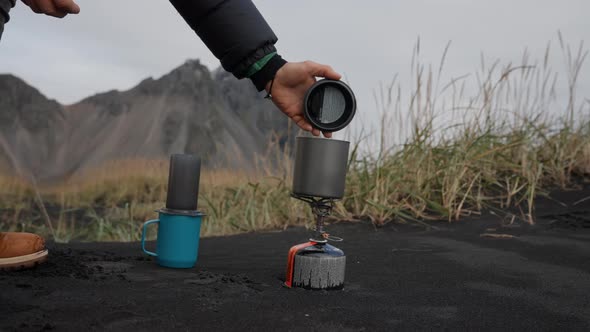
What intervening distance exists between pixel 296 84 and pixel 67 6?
2.55 ft

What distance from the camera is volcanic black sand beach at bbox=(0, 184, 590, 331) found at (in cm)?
148

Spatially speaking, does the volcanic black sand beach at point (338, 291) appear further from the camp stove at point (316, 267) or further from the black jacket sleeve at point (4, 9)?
the black jacket sleeve at point (4, 9)

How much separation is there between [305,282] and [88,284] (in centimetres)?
69

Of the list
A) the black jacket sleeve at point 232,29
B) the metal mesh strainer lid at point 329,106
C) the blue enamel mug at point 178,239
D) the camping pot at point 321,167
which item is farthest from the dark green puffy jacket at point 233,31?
the blue enamel mug at point 178,239

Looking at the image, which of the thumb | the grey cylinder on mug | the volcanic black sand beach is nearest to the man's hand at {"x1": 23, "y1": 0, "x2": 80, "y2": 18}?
the grey cylinder on mug

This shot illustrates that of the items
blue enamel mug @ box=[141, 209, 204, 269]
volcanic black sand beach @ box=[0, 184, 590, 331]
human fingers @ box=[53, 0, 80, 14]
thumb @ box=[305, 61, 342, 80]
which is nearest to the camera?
volcanic black sand beach @ box=[0, 184, 590, 331]

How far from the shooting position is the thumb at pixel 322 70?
6.30 feet

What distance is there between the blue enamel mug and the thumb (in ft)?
2.32

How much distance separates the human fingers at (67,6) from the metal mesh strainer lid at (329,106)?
0.78m

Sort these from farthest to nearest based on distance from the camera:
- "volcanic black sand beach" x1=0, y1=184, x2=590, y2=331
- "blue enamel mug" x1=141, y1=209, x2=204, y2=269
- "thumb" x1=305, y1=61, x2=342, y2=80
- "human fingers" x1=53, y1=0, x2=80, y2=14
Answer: "blue enamel mug" x1=141, y1=209, x2=204, y2=269 < "thumb" x1=305, y1=61, x2=342, y2=80 < "human fingers" x1=53, y1=0, x2=80, y2=14 < "volcanic black sand beach" x1=0, y1=184, x2=590, y2=331

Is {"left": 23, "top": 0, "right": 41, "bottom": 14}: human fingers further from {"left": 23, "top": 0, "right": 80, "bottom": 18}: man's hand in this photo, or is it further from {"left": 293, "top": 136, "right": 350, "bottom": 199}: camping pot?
{"left": 293, "top": 136, "right": 350, "bottom": 199}: camping pot

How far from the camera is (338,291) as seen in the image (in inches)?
72.3

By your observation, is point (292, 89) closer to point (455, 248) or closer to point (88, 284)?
point (88, 284)

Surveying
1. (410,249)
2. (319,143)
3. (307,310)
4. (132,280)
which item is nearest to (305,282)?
(307,310)
